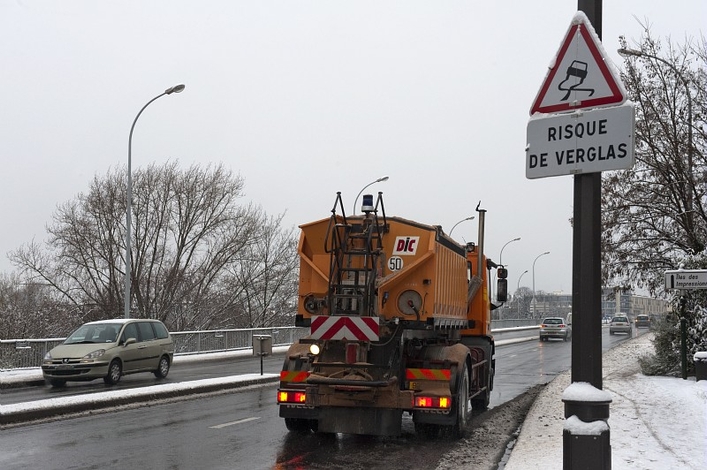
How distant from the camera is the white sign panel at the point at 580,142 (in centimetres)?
450

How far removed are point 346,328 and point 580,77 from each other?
17.8 ft

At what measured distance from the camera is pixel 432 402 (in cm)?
957

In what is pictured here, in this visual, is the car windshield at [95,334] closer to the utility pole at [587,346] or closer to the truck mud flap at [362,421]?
the truck mud flap at [362,421]

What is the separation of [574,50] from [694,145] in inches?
688

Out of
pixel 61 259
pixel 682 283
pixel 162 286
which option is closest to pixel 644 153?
pixel 682 283

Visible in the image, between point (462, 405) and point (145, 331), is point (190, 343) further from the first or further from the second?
point (462, 405)

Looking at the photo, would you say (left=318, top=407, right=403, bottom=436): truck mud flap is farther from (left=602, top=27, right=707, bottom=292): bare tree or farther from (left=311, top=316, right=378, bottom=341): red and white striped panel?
(left=602, top=27, right=707, bottom=292): bare tree

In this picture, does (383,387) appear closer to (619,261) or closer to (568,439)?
(568,439)

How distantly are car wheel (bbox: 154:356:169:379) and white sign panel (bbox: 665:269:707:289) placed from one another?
13.0 metres

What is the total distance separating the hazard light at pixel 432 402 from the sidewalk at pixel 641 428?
104cm

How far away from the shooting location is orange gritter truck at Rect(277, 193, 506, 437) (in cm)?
955

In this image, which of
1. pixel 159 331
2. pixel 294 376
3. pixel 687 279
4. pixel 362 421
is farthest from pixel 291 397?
pixel 159 331

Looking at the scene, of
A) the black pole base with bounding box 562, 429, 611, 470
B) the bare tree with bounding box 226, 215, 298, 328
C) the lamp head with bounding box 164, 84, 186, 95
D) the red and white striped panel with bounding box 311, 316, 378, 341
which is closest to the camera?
the black pole base with bounding box 562, 429, 611, 470

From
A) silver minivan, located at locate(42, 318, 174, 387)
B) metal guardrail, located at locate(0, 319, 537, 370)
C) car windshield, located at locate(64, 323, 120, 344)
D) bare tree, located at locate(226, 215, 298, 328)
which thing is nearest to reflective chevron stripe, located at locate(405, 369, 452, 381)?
silver minivan, located at locate(42, 318, 174, 387)
